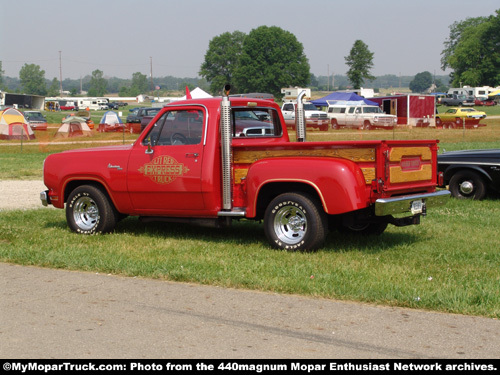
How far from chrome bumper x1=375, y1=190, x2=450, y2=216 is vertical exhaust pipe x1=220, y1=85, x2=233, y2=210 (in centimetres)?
187

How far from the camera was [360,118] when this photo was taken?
43.9 metres

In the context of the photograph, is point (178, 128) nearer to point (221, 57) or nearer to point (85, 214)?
point (85, 214)

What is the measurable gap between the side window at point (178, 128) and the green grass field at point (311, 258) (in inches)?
52.3

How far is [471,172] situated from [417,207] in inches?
192

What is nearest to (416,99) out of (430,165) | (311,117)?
(311,117)

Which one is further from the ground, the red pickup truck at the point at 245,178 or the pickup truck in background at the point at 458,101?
the pickup truck in background at the point at 458,101

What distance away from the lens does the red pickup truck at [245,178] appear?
775 centimetres

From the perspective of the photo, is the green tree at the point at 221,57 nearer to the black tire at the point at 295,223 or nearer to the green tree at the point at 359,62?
the green tree at the point at 359,62

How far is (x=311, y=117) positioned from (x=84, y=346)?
4038 centimetres

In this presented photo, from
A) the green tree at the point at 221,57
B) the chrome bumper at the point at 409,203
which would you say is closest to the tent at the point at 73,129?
the chrome bumper at the point at 409,203

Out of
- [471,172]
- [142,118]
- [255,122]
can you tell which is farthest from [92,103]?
[255,122]

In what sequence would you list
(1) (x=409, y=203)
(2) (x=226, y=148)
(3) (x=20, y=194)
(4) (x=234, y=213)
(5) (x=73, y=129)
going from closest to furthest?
(1) (x=409, y=203), (2) (x=226, y=148), (4) (x=234, y=213), (3) (x=20, y=194), (5) (x=73, y=129)

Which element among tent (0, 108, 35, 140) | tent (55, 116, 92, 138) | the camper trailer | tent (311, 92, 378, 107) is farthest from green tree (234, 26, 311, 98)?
tent (0, 108, 35, 140)

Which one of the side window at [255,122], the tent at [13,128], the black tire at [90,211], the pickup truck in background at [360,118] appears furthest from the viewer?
the pickup truck in background at [360,118]
